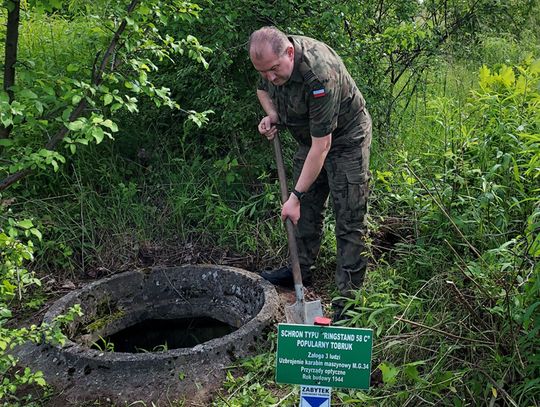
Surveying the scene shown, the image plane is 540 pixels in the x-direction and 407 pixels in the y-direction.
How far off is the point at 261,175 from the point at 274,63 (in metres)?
1.67

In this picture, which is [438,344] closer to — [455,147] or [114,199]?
[455,147]

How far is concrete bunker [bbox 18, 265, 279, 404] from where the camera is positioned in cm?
282

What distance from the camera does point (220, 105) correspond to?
4.42 meters

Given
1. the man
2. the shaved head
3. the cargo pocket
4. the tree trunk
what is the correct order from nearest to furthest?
the tree trunk → the shaved head → the man → the cargo pocket

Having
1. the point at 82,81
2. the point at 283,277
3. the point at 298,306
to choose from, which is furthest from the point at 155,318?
the point at 82,81

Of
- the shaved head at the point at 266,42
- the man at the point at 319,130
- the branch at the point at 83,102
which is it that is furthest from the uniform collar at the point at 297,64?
the branch at the point at 83,102

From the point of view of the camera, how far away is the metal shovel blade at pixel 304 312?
3.04 metres

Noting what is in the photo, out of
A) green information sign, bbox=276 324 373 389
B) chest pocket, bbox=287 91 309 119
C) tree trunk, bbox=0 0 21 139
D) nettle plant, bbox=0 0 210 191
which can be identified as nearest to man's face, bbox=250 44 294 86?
chest pocket, bbox=287 91 309 119

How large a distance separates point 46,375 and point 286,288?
1.66 metres

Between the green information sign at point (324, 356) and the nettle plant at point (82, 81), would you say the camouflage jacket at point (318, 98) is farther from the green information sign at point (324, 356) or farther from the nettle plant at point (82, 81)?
the green information sign at point (324, 356)

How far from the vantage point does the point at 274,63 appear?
111 inches

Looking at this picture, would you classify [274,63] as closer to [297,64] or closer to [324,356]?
[297,64]

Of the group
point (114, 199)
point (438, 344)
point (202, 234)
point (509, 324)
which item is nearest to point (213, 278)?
point (202, 234)

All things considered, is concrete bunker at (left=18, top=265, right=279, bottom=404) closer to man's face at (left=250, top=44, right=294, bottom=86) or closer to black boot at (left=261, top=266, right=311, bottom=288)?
black boot at (left=261, top=266, right=311, bottom=288)
